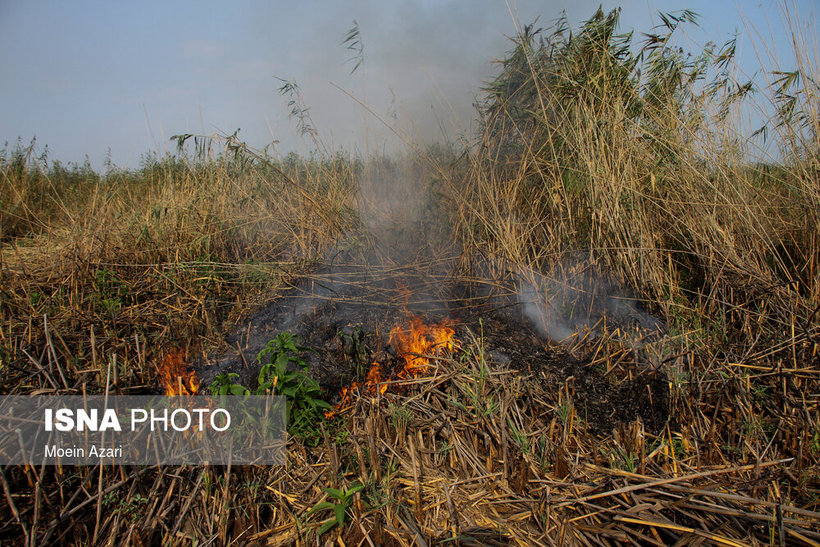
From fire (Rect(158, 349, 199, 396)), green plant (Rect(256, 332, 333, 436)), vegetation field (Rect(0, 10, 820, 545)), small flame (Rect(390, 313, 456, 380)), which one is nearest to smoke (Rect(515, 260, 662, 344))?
vegetation field (Rect(0, 10, 820, 545))

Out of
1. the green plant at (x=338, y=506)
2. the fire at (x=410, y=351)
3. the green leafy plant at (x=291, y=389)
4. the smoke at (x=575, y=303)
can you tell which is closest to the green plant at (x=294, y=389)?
the green leafy plant at (x=291, y=389)

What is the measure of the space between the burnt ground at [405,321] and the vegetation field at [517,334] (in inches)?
1.2

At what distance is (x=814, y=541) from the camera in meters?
1.30

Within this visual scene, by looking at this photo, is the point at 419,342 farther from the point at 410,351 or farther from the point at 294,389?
the point at 294,389

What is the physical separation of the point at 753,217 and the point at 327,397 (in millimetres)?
2934

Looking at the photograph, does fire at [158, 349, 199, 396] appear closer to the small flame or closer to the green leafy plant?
the green leafy plant

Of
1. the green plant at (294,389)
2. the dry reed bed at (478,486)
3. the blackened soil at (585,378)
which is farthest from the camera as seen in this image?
the blackened soil at (585,378)

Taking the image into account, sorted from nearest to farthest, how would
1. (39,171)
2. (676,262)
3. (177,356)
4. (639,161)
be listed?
(177,356) < (676,262) < (639,161) < (39,171)

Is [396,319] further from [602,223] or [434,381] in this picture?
[602,223]

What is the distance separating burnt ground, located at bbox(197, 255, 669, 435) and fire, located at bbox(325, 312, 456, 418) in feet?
0.19

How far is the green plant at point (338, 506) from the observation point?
1.48 m

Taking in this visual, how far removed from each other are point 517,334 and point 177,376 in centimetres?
209

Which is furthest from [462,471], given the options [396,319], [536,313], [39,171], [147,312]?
[39,171]

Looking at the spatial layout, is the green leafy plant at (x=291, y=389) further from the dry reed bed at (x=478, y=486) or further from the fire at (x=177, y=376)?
the fire at (x=177, y=376)
